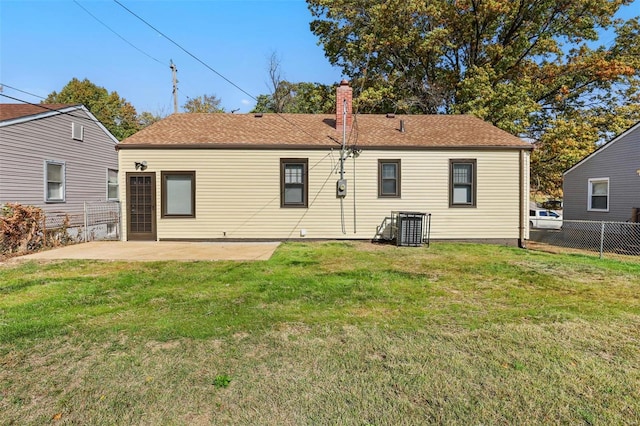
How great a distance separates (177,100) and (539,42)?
21095 millimetres

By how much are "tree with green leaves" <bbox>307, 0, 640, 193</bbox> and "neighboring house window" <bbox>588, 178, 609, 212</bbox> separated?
1822mm

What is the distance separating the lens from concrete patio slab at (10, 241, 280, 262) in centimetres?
774

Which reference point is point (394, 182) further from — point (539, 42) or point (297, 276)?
point (539, 42)

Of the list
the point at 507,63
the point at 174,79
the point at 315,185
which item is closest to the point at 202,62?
the point at 315,185

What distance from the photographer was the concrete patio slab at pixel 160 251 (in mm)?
7742

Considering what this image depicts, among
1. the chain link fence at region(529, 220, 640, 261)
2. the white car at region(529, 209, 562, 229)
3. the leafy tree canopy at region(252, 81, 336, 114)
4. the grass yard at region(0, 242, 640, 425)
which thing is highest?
the leafy tree canopy at region(252, 81, 336, 114)

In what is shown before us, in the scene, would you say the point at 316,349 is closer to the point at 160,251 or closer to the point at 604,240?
the point at 160,251

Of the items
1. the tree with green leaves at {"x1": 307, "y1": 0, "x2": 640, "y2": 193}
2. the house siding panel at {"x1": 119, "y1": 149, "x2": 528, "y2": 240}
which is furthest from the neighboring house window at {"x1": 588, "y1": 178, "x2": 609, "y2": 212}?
the house siding panel at {"x1": 119, "y1": 149, "x2": 528, "y2": 240}

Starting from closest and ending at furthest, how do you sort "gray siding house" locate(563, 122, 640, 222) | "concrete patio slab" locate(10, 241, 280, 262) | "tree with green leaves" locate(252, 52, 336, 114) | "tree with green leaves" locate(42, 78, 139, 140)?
"concrete patio slab" locate(10, 241, 280, 262) → "gray siding house" locate(563, 122, 640, 222) → "tree with green leaves" locate(252, 52, 336, 114) → "tree with green leaves" locate(42, 78, 139, 140)

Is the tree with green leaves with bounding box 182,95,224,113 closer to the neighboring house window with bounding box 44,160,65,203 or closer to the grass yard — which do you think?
the neighboring house window with bounding box 44,160,65,203

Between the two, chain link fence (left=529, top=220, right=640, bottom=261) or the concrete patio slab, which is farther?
chain link fence (left=529, top=220, right=640, bottom=261)

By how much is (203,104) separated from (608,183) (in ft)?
104

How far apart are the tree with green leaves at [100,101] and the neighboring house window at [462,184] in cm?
2992

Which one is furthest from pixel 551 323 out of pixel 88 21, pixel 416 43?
pixel 416 43
